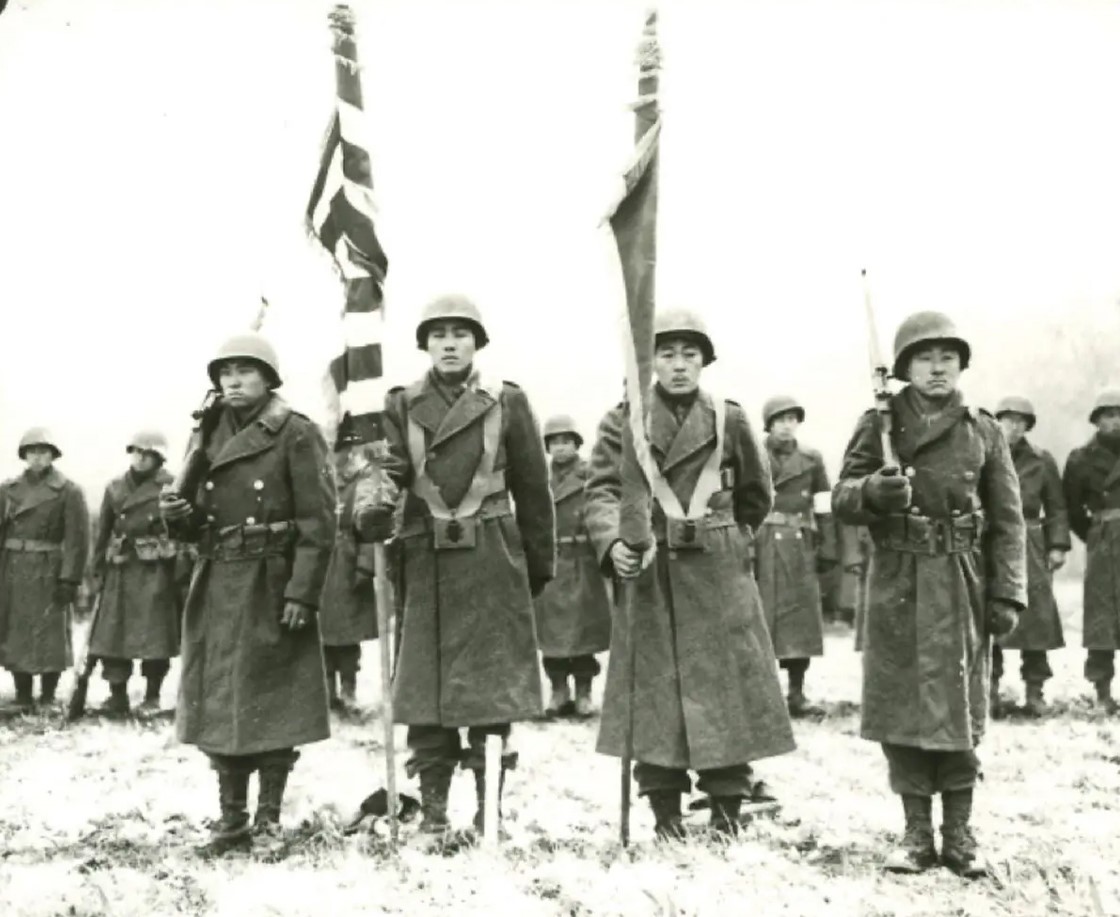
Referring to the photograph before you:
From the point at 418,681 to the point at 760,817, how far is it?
2077 millimetres

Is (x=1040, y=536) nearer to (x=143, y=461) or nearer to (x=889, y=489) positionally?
(x=889, y=489)

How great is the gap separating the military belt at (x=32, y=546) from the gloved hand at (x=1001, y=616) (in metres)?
8.54

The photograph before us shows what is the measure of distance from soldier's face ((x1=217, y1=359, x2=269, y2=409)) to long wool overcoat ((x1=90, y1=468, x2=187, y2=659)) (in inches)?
195

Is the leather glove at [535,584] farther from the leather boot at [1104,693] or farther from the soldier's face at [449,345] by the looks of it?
the leather boot at [1104,693]

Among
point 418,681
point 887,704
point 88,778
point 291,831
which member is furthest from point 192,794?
point 887,704

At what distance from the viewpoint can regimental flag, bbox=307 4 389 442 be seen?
574cm

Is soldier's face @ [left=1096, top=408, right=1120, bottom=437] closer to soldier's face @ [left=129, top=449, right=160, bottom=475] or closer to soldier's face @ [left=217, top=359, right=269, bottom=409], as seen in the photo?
soldier's face @ [left=217, top=359, right=269, bottom=409]

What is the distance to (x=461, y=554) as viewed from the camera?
5.77 m

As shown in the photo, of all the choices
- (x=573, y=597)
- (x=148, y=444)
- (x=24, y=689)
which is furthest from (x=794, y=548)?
(x=24, y=689)

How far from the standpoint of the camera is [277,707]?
5.76m

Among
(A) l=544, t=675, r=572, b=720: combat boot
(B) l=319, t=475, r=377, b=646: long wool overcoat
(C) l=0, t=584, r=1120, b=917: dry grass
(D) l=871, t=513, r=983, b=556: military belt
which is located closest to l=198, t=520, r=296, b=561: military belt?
(C) l=0, t=584, r=1120, b=917: dry grass

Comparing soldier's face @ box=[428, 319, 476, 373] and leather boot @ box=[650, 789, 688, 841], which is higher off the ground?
soldier's face @ box=[428, 319, 476, 373]

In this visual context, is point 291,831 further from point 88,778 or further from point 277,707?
point 88,778

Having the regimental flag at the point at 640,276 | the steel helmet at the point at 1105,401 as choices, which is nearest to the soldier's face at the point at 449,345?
the regimental flag at the point at 640,276
